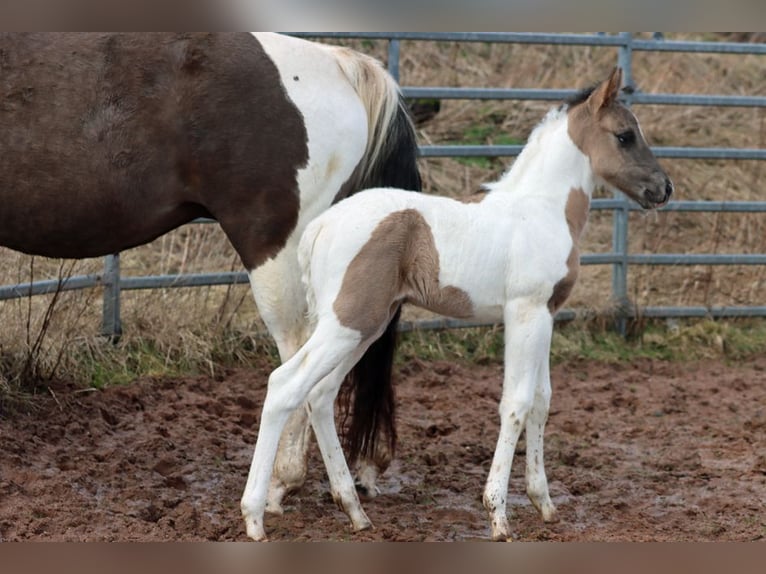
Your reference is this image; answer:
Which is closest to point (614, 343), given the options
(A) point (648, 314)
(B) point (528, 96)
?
(A) point (648, 314)

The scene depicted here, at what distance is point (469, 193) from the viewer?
8.04m

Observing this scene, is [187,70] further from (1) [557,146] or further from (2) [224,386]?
(2) [224,386]

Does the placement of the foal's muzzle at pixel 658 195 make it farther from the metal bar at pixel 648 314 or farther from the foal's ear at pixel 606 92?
the metal bar at pixel 648 314

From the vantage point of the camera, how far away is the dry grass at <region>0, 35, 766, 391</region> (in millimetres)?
5746

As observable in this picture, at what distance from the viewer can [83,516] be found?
12.1 feet

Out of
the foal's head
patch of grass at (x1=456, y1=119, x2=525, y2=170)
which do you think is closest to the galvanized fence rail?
patch of grass at (x1=456, y1=119, x2=525, y2=170)

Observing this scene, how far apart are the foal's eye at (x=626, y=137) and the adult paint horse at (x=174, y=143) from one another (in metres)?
1.07

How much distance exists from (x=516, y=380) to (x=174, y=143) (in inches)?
64.2

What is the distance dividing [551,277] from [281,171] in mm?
1139

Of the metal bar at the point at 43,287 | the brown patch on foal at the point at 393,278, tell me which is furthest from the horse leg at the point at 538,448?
the metal bar at the point at 43,287

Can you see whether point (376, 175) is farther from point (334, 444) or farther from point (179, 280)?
point (179, 280)

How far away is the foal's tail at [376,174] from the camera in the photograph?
4.16 meters

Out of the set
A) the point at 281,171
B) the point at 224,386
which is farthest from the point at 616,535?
the point at 224,386

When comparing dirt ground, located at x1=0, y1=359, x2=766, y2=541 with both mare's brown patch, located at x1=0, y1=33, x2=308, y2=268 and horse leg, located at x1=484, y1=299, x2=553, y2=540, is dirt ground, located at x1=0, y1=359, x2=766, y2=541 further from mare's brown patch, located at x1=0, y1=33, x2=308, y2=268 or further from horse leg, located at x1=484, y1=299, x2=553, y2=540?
mare's brown patch, located at x1=0, y1=33, x2=308, y2=268
